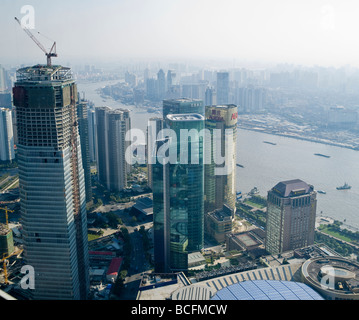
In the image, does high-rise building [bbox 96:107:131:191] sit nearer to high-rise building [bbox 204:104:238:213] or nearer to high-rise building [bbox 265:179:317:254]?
high-rise building [bbox 204:104:238:213]

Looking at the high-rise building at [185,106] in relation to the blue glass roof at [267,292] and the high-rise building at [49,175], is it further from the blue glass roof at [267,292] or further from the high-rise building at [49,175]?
the blue glass roof at [267,292]

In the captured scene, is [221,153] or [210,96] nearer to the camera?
[221,153]

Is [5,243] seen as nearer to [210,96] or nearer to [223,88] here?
[210,96]

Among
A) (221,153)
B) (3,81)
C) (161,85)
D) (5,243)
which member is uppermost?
(3,81)

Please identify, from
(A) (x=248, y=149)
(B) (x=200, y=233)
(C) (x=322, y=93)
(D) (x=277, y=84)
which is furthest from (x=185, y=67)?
(B) (x=200, y=233)

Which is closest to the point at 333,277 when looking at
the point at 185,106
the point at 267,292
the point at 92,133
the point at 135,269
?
the point at 267,292

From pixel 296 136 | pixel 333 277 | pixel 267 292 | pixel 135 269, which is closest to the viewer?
pixel 267 292

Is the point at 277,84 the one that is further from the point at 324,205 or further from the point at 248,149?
the point at 324,205
